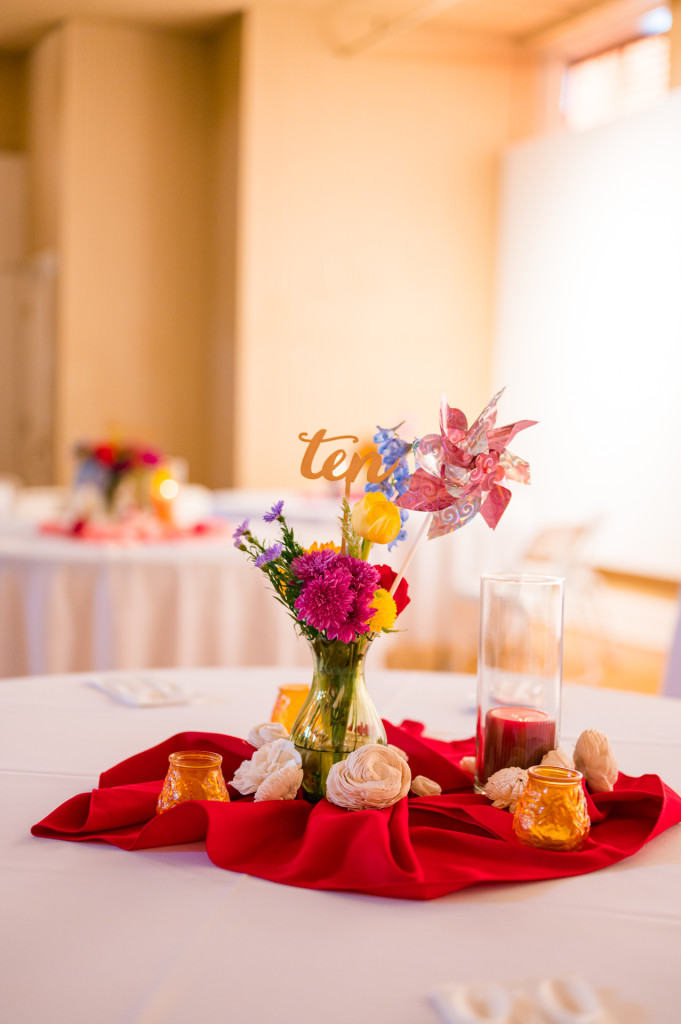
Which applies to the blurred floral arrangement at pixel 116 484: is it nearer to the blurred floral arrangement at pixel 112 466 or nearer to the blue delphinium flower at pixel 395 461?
the blurred floral arrangement at pixel 112 466

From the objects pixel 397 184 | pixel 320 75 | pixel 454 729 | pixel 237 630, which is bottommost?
pixel 237 630

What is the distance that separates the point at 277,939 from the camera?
0.82 meters

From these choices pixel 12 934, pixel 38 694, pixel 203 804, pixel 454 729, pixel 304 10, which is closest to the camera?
pixel 12 934

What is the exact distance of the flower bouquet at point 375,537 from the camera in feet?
3.32

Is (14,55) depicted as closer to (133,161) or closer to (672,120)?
(133,161)

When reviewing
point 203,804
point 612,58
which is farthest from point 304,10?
point 203,804

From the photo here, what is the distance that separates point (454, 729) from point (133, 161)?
7.10 meters

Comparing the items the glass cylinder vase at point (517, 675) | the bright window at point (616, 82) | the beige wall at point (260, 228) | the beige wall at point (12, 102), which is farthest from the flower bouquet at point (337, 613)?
the beige wall at point (12, 102)

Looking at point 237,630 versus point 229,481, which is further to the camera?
point 229,481

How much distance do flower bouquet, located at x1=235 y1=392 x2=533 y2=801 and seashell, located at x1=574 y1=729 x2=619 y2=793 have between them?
23cm

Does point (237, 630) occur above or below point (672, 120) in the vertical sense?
below

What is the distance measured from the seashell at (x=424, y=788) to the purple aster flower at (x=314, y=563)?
10.9 inches

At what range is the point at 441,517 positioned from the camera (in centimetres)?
106

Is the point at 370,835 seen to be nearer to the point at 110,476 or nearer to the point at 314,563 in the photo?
the point at 314,563
